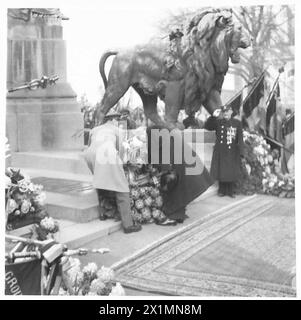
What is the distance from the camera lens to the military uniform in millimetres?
3350

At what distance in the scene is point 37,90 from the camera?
3330mm

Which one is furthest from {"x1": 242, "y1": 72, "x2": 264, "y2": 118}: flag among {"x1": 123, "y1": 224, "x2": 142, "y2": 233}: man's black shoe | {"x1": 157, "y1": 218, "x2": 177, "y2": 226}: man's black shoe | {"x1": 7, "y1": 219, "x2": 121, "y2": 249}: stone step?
{"x1": 7, "y1": 219, "x2": 121, "y2": 249}: stone step

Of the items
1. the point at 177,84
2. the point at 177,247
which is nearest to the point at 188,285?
the point at 177,247

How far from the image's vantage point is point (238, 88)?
334cm

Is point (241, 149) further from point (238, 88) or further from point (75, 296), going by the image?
point (75, 296)

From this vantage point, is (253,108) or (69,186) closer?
(69,186)

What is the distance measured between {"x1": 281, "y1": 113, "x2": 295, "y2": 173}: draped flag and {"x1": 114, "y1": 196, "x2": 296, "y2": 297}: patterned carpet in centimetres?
22

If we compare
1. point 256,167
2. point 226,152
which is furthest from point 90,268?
point 256,167

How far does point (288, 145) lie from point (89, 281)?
5.05ft

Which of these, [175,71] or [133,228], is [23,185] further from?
[175,71]

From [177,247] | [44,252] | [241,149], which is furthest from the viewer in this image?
[241,149]

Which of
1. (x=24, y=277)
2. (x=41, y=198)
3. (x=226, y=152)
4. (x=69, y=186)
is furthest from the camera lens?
(x=226, y=152)

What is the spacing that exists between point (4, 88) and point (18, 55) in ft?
0.80

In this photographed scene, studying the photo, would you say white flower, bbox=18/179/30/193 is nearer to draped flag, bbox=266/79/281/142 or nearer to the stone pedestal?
the stone pedestal
